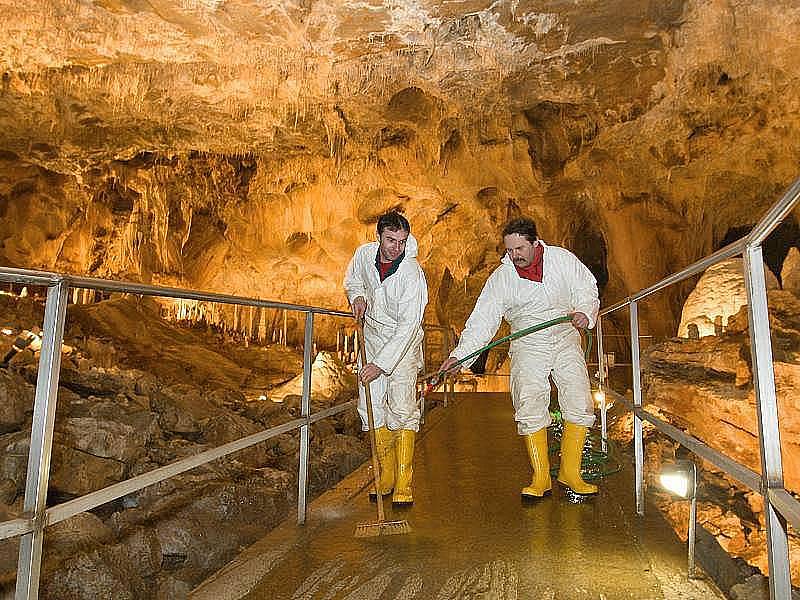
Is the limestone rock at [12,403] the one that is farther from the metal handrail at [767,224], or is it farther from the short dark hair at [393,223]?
the metal handrail at [767,224]

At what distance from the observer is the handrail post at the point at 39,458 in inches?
56.1

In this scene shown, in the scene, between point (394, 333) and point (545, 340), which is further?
point (545, 340)

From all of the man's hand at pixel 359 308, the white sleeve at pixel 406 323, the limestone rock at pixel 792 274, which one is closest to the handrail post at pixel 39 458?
the white sleeve at pixel 406 323

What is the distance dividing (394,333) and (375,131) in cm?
708

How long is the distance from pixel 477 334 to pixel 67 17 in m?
5.54

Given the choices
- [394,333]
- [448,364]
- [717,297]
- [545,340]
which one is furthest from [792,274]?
[394,333]

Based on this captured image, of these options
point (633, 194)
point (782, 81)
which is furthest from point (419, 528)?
point (633, 194)

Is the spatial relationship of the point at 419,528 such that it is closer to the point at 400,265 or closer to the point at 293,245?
the point at 400,265

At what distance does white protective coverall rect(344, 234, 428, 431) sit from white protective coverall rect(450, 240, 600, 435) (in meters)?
0.32

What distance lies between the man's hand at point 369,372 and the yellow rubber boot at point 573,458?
1.20m

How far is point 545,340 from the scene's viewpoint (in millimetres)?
3572

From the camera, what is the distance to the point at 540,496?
352cm

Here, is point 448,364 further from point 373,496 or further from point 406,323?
point 373,496

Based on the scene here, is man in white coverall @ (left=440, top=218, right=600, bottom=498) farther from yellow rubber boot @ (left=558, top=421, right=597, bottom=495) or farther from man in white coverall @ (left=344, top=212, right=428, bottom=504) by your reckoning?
man in white coverall @ (left=344, top=212, right=428, bottom=504)
